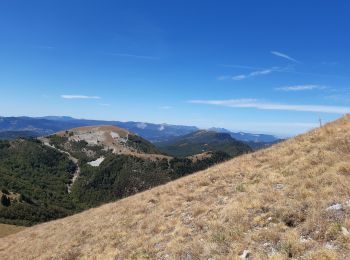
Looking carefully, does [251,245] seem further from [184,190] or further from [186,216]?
[184,190]

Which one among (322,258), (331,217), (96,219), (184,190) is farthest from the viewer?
(96,219)

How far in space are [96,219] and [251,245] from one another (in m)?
17.8

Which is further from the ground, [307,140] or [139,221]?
[307,140]

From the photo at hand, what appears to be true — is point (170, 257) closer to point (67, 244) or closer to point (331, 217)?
point (331, 217)

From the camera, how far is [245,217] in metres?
15.7

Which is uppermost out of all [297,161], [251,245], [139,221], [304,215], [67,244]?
[297,161]

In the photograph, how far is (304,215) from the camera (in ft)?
46.0

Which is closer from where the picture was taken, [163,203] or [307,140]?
[163,203]

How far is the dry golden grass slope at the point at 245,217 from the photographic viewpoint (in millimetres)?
12758

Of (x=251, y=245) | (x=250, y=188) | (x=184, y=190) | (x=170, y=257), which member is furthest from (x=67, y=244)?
(x=251, y=245)

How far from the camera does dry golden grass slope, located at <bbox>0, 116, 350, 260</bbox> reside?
502 inches

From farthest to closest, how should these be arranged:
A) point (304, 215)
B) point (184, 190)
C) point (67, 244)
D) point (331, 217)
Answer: point (184, 190) < point (67, 244) < point (304, 215) < point (331, 217)

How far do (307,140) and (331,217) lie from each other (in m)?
13.6

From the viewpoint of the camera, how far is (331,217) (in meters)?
13.0
